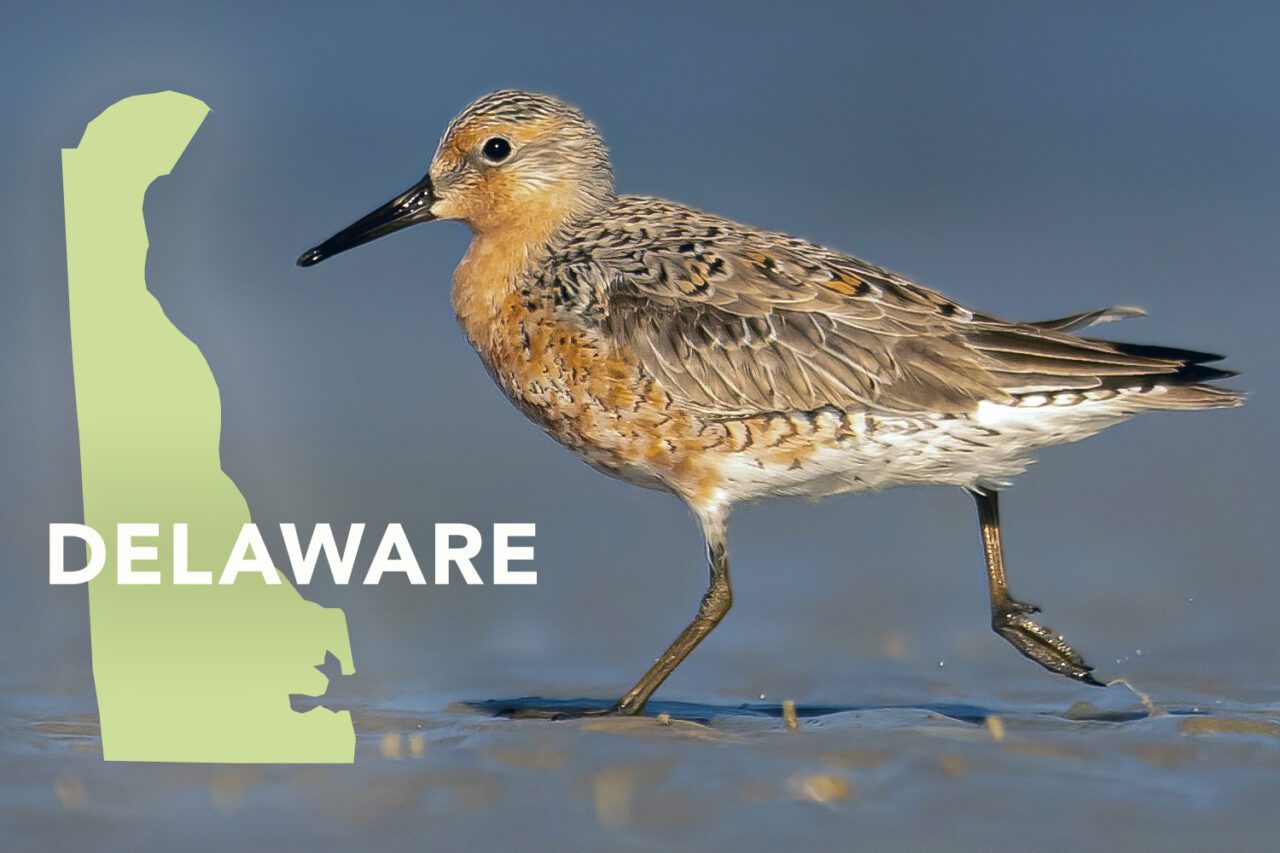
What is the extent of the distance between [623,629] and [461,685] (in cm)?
81

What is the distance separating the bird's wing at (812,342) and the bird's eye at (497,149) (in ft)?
2.41

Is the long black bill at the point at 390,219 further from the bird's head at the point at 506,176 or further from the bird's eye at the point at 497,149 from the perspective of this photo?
the bird's eye at the point at 497,149

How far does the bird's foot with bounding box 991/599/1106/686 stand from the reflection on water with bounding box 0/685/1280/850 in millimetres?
711

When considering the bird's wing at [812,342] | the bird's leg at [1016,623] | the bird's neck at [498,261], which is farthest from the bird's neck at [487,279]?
the bird's leg at [1016,623]

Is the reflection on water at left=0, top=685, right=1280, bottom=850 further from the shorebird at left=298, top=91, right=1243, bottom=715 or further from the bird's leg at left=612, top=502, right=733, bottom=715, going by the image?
the shorebird at left=298, top=91, right=1243, bottom=715

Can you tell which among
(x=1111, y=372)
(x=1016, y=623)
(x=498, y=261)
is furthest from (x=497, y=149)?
(x=1016, y=623)

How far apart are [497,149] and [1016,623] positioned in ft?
8.27

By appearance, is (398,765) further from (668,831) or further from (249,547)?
(249,547)

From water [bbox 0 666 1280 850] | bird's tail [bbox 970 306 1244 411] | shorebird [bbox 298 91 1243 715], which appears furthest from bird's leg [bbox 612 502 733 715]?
bird's tail [bbox 970 306 1244 411]

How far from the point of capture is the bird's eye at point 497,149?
775cm

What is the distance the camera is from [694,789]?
19.0ft

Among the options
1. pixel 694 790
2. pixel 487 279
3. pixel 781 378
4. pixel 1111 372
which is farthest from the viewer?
pixel 487 279

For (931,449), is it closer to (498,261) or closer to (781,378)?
(781,378)

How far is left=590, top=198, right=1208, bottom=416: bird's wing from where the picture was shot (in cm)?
702
